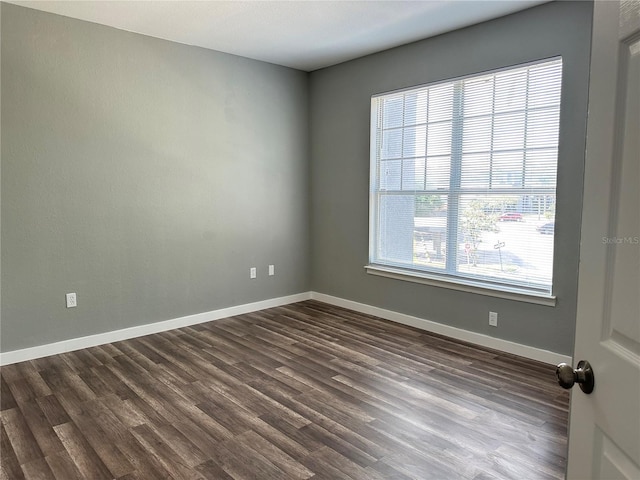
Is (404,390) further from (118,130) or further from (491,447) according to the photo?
(118,130)

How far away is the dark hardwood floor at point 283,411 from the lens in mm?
2135

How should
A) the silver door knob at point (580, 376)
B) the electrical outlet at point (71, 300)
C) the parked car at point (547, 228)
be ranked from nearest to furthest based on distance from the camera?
the silver door knob at point (580, 376) → the parked car at point (547, 228) → the electrical outlet at point (71, 300)

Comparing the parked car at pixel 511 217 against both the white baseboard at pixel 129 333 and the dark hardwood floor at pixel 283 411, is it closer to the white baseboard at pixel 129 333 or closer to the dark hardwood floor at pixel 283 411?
the dark hardwood floor at pixel 283 411

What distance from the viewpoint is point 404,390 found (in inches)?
116

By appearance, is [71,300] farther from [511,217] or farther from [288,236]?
[511,217]

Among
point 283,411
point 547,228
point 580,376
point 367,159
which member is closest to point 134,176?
point 367,159

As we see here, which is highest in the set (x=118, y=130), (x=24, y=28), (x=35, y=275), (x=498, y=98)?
(x=24, y=28)

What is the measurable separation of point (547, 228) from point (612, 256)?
286 centimetres

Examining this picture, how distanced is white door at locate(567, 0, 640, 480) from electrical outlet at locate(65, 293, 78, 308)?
3807mm

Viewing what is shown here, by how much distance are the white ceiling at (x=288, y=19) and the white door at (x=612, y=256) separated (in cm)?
282

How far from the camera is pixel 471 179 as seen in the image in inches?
150

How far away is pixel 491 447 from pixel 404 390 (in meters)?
0.74

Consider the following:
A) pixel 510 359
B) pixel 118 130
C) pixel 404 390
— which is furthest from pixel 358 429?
pixel 118 130

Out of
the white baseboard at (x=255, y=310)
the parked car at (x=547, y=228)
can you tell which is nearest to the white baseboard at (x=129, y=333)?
the white baseboard at (x=255, y=310)
